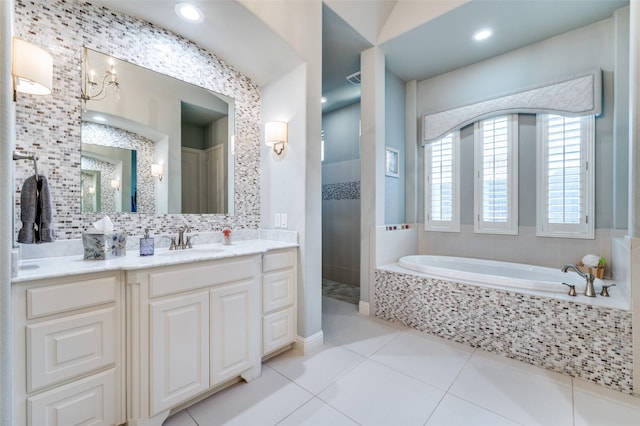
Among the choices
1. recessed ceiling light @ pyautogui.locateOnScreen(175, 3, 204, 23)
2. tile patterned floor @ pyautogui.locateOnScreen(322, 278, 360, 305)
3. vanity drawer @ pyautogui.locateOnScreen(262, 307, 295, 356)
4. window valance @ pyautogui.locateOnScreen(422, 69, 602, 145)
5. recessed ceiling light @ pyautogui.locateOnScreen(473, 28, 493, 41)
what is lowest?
tile patterned floor @ pyautogui.locateOnScreen(322, 278, 360, 305)

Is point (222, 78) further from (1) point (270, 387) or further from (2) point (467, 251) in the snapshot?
(2) point (467, 251)

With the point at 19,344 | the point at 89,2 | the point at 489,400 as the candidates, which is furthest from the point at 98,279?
the point at 489,400

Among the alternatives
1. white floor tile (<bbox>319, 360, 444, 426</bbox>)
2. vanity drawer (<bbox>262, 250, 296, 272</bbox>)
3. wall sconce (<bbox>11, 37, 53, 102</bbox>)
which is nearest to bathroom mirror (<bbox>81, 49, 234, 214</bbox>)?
wall sconce (<bbox>11, 37, 53, 102</bbox>)

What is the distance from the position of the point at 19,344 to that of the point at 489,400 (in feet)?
8.21

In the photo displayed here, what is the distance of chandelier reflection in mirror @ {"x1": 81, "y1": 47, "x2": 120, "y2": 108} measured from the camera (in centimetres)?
172

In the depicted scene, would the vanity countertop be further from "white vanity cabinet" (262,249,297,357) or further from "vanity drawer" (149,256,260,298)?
"white vanity cabinet" (262,249,297,357)

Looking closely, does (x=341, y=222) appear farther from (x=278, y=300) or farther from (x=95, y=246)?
(x=95, y=246)

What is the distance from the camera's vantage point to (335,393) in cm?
178

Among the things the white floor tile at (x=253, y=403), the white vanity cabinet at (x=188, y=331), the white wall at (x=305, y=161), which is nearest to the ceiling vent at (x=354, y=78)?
the white wall at (x=305, y=161)

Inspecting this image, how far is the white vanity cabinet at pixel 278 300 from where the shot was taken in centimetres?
208

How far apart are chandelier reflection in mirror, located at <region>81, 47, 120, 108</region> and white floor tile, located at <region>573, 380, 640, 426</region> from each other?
3.54 meters

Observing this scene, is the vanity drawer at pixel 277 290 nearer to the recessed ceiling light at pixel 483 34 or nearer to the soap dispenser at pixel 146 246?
the soap dispenser at pixel 146 246

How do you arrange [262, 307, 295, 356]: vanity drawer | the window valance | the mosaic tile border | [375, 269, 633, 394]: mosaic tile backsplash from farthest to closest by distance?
the mosaic tile border → the window valance → [262, 307, 295, 356]: vanity drawer → [375, 269, 633, 394]: mosaic tile backsplash

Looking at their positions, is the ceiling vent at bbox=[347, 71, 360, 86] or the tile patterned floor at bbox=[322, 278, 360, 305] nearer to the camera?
the ceiling vent at bbox=[347, 71, 360, 86]
